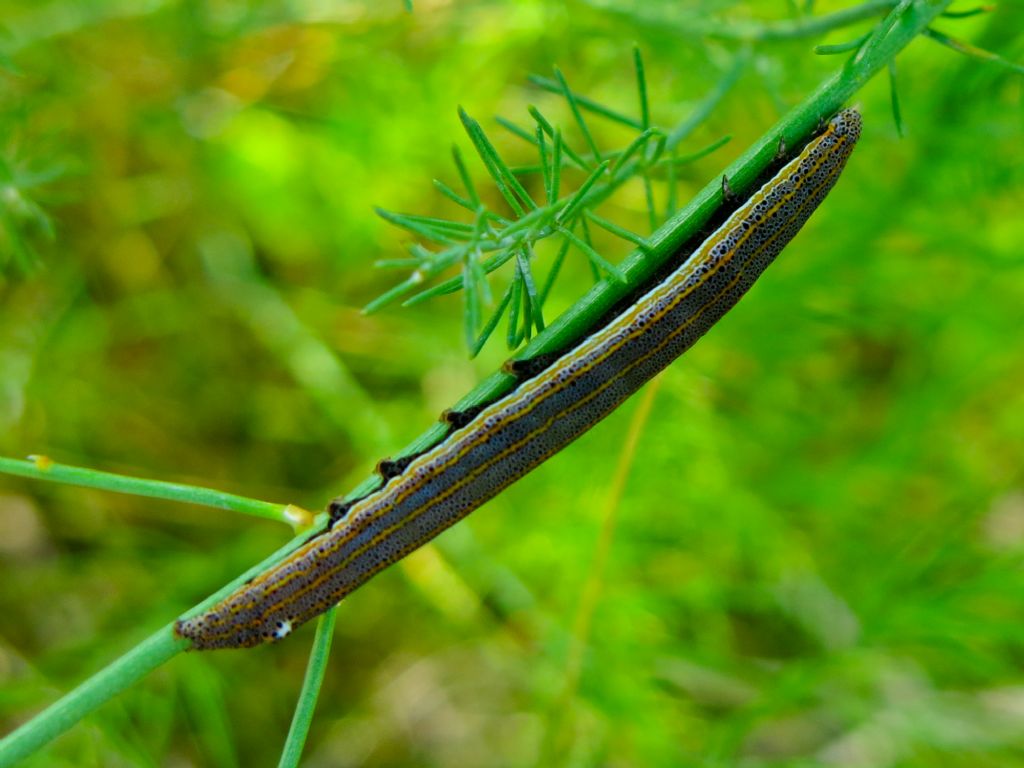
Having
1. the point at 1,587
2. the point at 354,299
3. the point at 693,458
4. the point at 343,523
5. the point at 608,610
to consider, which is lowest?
the point at 343,523

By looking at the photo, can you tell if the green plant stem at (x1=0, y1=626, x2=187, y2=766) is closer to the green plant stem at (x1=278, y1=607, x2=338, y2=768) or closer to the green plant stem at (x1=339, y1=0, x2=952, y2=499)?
the green plant stem at (x1=278, y1=607, x2=338, y2=768)

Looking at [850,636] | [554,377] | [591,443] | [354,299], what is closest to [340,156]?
[354,299]

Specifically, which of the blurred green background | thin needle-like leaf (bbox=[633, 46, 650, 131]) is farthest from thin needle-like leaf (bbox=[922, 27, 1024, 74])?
the blurred green background

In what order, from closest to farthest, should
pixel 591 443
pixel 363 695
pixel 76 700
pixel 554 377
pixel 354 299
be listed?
pixel 76 700, pixel 554 377, pixel 591 443, pixel 363 695, pixel 354 299

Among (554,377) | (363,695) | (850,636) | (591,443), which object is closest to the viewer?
(554,377)

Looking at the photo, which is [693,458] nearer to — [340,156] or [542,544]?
[542,544]

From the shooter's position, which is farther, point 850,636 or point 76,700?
point 850,636

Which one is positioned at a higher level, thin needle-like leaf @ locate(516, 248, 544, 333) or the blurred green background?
the blurred green background
